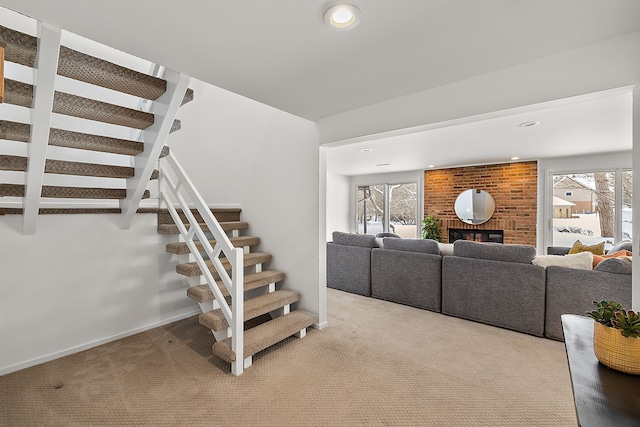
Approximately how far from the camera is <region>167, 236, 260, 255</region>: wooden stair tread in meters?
2.89

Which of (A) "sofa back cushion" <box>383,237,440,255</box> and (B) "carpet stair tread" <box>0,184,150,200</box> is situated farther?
(A) "sofa back cushion" <box>383,237,440,255</box>

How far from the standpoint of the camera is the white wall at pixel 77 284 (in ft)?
7.57

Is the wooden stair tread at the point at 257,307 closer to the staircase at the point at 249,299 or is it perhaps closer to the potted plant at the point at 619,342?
the staircase at the point at 249,299

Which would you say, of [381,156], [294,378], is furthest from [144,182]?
[381,156]

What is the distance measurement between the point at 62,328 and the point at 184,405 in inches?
56.1

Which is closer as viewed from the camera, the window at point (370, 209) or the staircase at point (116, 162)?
the staircase at point (116, 162)

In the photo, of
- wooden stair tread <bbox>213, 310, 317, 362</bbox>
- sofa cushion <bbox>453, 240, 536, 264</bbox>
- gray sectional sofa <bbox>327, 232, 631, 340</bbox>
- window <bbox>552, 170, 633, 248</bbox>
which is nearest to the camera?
wooden stair tread <bbox>213, 310, 317, 362</bbox>

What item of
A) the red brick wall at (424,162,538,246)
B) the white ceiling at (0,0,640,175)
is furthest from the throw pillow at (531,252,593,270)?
the red brick wall at (424,162,538,246)

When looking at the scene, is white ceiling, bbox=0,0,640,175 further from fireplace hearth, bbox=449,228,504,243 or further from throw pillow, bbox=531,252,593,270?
fireplace hearth, bbox=449,228,504,243

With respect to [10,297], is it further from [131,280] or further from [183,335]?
[183,335]

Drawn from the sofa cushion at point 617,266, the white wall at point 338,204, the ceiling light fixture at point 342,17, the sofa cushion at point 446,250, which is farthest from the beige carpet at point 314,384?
the white wall at point 338,204

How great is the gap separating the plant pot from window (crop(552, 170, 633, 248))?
5573 mm

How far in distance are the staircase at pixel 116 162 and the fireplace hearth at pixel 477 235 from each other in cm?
459

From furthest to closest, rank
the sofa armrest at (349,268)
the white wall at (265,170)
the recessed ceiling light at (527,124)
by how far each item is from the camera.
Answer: the sofa armrest at (349,268) → the recessed ceiling light at (527,124) → the white wall at (265,170)
